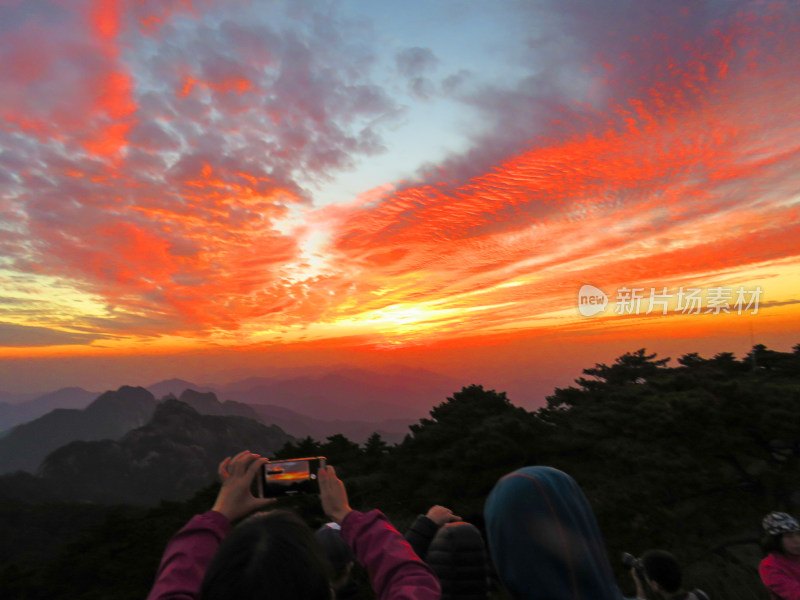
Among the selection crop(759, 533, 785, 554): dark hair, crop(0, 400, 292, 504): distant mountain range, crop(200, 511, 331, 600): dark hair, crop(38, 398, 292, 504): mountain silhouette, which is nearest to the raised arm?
crop(200, 511, 331, 600): dark hair

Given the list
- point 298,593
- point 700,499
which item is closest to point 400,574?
point 298,593

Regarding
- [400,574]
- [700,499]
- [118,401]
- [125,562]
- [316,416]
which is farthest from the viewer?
[316,416]

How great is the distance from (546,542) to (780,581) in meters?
3.98

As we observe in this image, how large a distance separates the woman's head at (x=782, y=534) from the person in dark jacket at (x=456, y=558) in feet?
10.0

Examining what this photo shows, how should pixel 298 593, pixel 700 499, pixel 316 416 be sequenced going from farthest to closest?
1. pixel 316 416
2. pixel 700 499
3. pixel 298 593

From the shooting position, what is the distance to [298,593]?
43.8 inches

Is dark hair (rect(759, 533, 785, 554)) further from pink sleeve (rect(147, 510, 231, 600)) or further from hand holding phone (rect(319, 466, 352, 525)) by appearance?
pink sleeve (rect(147, 510, 231, 600))

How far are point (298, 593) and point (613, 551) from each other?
8100 millimetres

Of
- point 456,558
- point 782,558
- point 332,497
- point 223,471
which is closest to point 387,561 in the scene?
point 332,497

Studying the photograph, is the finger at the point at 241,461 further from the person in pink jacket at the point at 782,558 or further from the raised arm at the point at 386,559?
the person in pink jacket at the point at 782,558

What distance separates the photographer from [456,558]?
90.4 inches

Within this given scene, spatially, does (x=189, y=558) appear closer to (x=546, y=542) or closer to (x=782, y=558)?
(x=546, y=542)

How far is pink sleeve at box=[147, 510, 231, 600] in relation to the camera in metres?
1.31

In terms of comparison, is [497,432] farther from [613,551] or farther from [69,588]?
[69,588]
